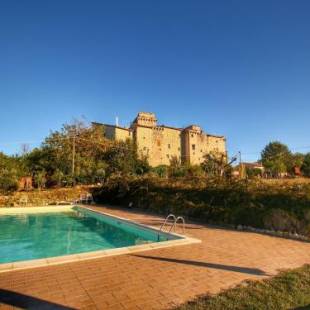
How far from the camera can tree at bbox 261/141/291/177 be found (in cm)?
3781

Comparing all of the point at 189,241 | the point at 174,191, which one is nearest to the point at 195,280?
the point at 189,241

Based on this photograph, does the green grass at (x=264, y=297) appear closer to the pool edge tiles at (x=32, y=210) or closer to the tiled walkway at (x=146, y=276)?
the tiled walkway at (x=146, y=276)

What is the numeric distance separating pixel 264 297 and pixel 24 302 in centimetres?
337

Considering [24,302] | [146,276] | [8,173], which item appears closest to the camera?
[24,302]

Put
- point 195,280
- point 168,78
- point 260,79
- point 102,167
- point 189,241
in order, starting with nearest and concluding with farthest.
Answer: point 195,280 → point 189,241 → point 260,79 → point 168,78 → point 102,167

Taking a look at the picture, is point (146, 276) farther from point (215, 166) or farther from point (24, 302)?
point (215, 166)

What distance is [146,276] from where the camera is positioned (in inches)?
197

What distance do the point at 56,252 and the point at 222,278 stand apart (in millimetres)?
6984

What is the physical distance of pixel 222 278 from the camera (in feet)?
16.4

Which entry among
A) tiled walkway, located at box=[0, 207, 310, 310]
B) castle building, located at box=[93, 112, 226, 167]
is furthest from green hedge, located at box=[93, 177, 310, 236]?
castle building, located at box=[93, 112, 226, 167]

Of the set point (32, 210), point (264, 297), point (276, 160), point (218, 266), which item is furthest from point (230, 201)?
point (276, 160)

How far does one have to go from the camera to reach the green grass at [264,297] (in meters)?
3.74

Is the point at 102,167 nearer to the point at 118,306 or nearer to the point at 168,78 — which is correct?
the point at 168,78

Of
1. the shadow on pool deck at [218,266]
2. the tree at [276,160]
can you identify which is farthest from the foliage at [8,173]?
the tree at [276,160]
